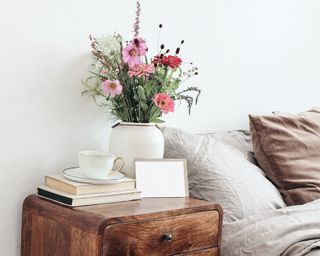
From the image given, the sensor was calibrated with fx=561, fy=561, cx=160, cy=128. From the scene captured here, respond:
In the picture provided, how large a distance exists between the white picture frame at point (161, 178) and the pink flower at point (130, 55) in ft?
1.04

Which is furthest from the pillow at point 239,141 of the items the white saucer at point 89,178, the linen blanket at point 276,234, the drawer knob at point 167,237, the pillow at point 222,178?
the drawer knob at point 167,237

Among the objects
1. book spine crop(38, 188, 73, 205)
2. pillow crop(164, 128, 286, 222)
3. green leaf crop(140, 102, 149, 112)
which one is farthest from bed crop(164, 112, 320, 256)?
book spine crop(38, 188, 73, 205)

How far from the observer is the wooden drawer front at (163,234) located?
4.84ft

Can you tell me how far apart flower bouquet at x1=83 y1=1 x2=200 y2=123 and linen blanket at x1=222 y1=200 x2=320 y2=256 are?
45 centimetres

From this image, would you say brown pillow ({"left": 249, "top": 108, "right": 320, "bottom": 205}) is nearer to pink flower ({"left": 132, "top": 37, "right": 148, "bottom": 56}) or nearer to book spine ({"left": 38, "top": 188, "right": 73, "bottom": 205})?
pink flower ({"left": 132, "top": 37, "right": 148, "bottom": 56})

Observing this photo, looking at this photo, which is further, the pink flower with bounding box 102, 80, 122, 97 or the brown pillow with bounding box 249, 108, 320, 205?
the brown pillow with bounding box 249, 108, 320, 205

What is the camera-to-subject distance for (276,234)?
1697mm

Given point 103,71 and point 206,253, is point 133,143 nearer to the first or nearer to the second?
point 103,71

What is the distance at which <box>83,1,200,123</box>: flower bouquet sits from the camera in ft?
5.95

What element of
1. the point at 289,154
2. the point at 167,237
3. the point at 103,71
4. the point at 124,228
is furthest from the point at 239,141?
the point at 124,228

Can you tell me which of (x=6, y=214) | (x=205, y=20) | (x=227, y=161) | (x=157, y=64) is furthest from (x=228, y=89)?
(x=6, y=214)

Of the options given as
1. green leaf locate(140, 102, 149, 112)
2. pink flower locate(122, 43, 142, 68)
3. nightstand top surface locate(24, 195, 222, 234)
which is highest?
pink flower locate(122, 43, 142, 68)

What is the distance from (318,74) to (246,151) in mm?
993

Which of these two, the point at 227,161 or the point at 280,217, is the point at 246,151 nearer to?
the point at 227,161
